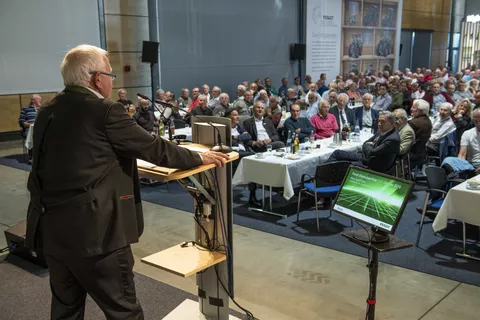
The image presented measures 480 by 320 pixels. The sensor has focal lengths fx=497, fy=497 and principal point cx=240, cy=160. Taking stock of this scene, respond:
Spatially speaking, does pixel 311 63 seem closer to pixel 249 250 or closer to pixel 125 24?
pixel 125 24

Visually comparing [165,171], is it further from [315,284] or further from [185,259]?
[315,284]

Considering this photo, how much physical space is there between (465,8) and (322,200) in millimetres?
21958

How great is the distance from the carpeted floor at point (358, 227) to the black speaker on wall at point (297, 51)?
9364 mm

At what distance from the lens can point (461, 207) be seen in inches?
178

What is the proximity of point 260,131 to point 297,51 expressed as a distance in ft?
28.7

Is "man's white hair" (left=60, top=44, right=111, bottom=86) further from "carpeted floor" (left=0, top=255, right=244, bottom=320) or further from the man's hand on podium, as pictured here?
"carpeted floor" (left=0, top=255, right=244, bottom=320)

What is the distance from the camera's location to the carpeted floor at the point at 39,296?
11.8 feet

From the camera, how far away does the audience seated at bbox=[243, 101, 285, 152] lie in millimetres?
7171

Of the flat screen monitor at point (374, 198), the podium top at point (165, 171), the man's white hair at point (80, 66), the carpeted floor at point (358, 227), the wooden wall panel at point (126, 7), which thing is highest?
the wooden wall panel at point (126, 7)

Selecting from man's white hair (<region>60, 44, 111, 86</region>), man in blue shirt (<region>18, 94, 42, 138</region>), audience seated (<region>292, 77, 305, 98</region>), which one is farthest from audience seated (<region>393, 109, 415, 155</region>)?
audience seated (<region>292, 77, 305, 98</region>)

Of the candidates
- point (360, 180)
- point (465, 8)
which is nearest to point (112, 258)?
point (360, 180)

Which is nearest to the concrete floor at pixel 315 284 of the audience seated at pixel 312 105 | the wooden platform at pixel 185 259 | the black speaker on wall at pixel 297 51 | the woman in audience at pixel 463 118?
the wooden platform at pixel 185 259

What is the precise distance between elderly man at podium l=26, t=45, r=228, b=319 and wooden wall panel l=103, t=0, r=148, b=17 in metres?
10.1

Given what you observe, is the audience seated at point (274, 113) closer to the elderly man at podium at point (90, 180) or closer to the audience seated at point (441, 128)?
the audience seated at point (441, 128)
